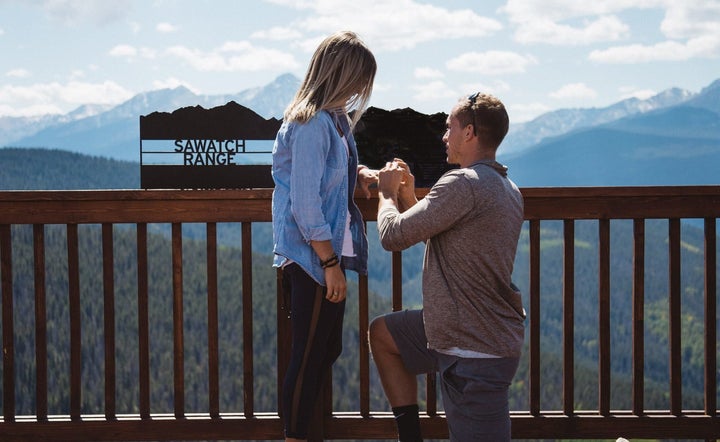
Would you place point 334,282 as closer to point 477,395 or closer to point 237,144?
point 477,395

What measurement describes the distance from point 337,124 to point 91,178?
37.4 m

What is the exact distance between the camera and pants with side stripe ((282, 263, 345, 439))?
2.34m

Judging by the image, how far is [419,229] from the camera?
2135 millimetres

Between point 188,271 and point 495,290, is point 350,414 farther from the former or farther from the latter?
point 188,271

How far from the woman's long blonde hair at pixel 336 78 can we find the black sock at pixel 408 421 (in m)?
0.94

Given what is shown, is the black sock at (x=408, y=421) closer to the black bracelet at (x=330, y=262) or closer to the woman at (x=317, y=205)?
the woman at (x=317, y=205)

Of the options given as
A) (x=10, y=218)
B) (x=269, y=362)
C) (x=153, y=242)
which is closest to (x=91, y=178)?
(x=153, y=242)

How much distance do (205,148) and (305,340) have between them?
1.00m

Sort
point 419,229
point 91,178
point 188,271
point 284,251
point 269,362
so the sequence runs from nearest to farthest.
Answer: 1. point 419,229
2. point 284,251
3. point 269,362
4. point 188,271
5. point 91,178

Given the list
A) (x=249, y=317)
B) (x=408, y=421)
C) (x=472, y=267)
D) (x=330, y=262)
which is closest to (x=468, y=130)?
(x=472, y=267)

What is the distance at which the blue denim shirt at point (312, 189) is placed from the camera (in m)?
2.22

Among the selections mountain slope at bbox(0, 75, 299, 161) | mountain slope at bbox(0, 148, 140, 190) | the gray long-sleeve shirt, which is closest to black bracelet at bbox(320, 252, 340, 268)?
the gray long-sleeve shirt

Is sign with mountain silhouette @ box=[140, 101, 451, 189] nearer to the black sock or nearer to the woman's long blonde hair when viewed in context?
the woman's long blonde hair

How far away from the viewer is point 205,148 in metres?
3.03
